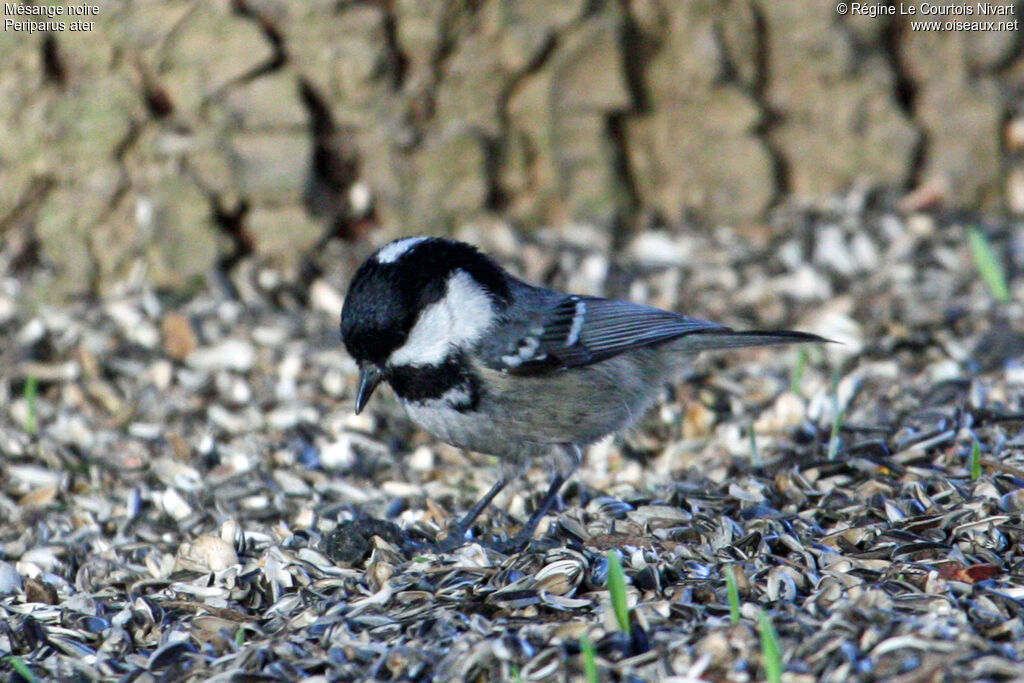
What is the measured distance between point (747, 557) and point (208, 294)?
2.83 meters

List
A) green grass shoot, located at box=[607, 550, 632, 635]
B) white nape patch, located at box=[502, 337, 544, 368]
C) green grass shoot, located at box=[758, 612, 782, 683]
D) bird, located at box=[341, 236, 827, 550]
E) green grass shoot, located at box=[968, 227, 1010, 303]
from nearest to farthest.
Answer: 1. green grass shoot, located at box=[758, 612, 782, 683]
2. green grass shoot, located at box=[607, 550, 632, 635]
3. bird, located at box=[341, 236, 827, 550]
4. white nape patch, located at box=[502, 337, 544, 368]
5. green grass shoot, located at box=[968, 227, 1010, 303]

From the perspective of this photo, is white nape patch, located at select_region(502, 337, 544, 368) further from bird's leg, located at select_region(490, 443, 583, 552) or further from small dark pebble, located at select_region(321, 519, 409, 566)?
small dark pebble, located at select_region(321, 519, 409, 566)

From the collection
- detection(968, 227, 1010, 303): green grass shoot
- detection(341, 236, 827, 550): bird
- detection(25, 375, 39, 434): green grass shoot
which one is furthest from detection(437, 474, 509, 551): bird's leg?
detection(968, 227, 1010, 303): green grass shoot

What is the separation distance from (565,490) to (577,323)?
0.54 meters

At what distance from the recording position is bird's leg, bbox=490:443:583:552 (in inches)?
120

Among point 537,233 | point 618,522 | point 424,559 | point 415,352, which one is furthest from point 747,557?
point 537,233

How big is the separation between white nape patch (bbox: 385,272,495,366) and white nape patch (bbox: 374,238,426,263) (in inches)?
6.0

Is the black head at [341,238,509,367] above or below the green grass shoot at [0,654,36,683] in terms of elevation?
above

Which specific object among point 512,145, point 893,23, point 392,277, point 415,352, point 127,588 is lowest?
point 127,588

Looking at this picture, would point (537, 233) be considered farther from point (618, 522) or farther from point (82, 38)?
point (618, 522)

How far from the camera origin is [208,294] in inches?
191

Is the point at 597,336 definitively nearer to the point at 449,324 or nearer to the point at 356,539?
the point at 449,324

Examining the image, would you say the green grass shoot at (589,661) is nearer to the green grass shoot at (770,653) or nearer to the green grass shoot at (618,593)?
the green grass shoot at (618,593)

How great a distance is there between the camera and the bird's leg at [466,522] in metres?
3.14
